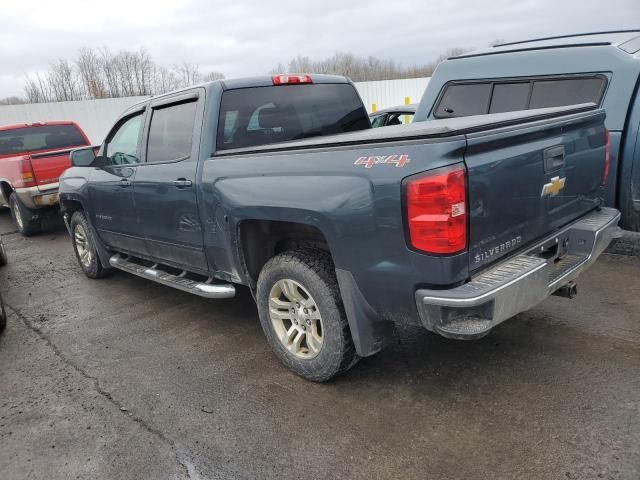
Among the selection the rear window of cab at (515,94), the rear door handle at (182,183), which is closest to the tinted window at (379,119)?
the rear window of cab at (515,94)

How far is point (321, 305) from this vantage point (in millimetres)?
3098

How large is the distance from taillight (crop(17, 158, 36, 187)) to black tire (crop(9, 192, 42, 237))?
0.48 metres

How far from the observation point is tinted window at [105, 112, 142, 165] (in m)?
4.78

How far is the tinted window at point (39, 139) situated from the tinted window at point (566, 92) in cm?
825

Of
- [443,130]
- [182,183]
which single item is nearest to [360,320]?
[443,130]

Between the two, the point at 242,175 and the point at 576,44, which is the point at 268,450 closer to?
the point at 242,175

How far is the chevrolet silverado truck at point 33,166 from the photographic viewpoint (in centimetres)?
837

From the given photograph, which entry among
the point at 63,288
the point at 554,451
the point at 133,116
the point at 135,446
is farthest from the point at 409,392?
the point at 63,288

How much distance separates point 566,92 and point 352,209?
3.14 meters

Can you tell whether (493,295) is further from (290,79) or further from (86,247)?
(86,247)

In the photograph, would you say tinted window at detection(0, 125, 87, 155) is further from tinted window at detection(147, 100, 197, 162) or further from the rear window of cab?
the rear window of cab

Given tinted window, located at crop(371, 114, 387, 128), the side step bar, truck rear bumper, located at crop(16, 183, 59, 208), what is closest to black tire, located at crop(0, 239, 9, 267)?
truck rear bumper, located at crop(16, 183, 59, 208)

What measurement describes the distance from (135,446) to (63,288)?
3689mm

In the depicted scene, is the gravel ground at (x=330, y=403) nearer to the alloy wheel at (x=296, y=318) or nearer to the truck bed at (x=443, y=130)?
the alloy wheel at (x=296, y=318)
